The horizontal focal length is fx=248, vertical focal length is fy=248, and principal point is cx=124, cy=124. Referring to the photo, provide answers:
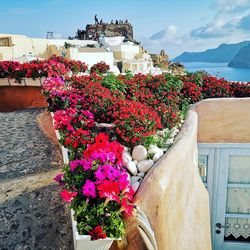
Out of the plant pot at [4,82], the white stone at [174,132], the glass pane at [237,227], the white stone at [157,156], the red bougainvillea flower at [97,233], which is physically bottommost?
the glass pane at [237,227]

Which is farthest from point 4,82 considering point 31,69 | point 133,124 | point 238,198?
point 238,198

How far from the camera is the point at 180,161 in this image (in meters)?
2.78

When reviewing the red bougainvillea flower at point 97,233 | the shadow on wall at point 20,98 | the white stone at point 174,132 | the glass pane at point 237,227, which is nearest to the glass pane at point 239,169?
the glass pane at point 237,227

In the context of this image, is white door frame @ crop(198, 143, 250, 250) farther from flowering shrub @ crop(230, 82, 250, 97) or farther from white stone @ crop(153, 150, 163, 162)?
white stone @ crop(153, 150, 163, 162)

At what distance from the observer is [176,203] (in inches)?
106

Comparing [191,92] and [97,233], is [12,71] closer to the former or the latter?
[191,92]

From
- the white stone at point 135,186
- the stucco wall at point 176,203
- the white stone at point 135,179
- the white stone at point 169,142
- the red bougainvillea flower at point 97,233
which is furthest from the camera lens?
the white stone at point 169,142

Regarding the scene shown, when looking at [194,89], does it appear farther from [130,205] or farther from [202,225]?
[130,205]

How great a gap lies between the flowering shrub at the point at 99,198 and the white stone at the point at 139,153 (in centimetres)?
71

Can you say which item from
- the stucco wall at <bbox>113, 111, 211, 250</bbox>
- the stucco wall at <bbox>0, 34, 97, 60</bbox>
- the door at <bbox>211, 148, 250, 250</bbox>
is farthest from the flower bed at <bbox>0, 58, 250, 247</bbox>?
the stucco wall at <bbox>0, 34, 97, 60</bbox>

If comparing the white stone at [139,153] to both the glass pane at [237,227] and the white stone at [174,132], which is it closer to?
the white stone at [174,132]

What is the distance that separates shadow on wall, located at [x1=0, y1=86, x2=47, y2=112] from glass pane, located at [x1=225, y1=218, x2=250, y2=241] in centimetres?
604

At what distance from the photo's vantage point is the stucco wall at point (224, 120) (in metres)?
4.71

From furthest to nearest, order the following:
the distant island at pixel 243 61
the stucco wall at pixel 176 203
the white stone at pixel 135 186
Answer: the distant island at pixel 243 61 < the white stone at pixel 135 186 < the stucco wall at pixel 176 203
